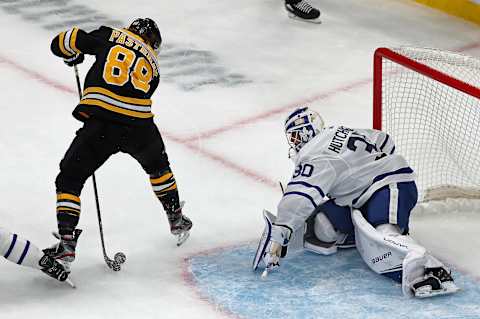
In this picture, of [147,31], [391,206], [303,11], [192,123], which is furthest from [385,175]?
[303,11]

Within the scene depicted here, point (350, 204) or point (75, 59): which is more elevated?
point (75, 59)

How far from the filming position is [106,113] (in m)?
4.09

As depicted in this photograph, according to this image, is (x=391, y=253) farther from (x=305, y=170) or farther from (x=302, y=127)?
(x=302, y=127)

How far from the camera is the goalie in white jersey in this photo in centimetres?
403

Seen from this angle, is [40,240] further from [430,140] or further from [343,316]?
[430,140]

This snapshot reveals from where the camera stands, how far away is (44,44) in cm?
677

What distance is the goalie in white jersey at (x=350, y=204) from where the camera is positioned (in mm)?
4031

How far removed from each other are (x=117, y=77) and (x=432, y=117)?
1390 mm

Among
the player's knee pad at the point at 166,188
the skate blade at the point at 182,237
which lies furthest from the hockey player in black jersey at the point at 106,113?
the skate blade at the point at 182,237

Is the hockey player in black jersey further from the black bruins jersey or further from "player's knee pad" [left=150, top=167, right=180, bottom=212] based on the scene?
"player's knee pad" [left=150, top=167, right=180, bottom=212]

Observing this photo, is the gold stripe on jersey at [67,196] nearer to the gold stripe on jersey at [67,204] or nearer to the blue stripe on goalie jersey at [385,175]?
the gold stripe on jersey at [67,204]

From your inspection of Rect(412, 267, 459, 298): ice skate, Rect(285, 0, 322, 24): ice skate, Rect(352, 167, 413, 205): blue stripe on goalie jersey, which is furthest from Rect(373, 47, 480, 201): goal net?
Rect(285, 0, 322, 24): ice skate

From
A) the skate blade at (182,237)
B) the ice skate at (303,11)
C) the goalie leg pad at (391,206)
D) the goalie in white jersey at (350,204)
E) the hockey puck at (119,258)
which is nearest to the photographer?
the goalie in white jersey at (350,204)

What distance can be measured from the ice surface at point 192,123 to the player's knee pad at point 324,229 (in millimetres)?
318
